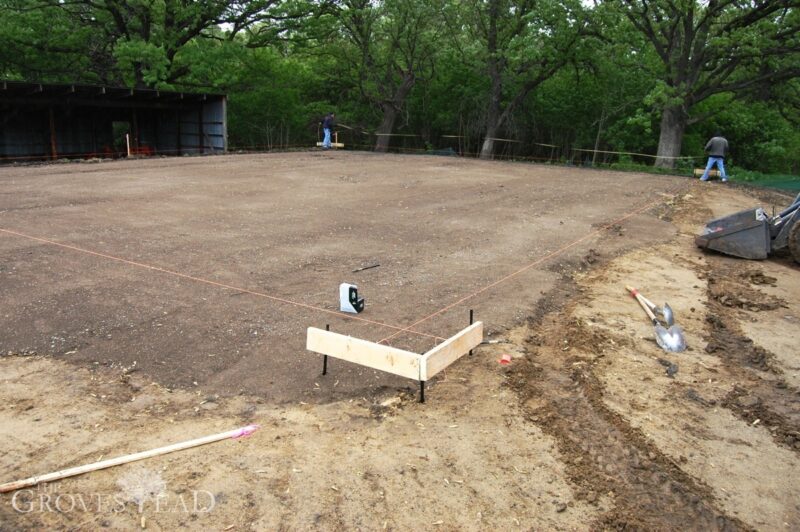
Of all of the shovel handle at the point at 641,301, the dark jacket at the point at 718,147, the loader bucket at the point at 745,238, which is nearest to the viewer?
the shovel handle at the point at 641,301

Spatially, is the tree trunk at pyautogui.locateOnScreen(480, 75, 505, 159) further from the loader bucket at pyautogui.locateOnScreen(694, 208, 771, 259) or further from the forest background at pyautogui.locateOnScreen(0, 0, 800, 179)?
the loader bucket at pyautogui.locateOnScreen(694, 208, 771, 259)

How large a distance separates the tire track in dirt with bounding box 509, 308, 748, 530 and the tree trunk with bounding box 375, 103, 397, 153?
92.7 feet

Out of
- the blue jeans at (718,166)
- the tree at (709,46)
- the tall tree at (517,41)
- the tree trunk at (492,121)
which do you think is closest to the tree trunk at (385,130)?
the tall tree at (517,41)

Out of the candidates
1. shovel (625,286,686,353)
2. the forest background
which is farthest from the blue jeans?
shovel (625,286,686,353)

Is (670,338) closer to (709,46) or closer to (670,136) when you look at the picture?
(709,46)

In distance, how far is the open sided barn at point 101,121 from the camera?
74.6ft

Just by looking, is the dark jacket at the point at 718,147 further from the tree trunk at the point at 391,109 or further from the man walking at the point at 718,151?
the tree trunk at the point at 391,109

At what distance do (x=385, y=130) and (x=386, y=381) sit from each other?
29.1m

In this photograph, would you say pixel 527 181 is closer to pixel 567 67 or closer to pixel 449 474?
pixel 567 67

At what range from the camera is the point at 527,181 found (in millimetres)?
19016

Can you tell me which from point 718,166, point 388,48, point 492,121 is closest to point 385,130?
point 388,48

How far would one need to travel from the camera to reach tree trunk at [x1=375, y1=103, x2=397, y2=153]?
1291 inches

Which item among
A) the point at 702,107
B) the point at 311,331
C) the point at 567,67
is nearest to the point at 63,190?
the point at 311,331

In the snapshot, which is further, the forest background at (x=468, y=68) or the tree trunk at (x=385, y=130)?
the tree trunk at (x=385, y=130)
